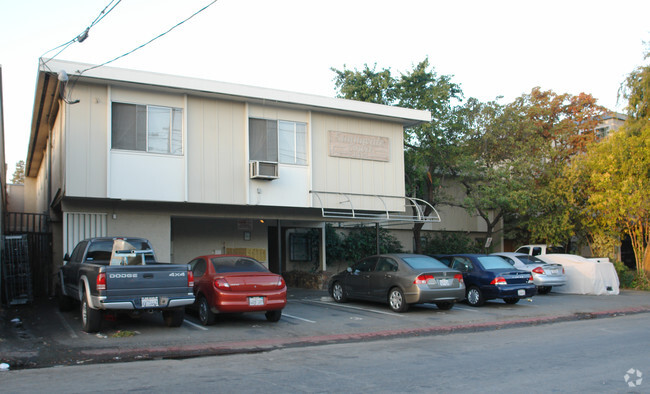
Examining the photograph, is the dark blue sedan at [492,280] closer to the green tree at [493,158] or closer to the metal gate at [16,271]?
the green tree at [493,158]

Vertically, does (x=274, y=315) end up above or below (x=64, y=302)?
below

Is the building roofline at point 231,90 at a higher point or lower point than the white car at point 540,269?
higher

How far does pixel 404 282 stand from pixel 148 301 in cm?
638

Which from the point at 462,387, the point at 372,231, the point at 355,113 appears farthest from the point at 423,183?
the point at 462,387

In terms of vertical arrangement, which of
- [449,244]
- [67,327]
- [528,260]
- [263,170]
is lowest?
[67,327]

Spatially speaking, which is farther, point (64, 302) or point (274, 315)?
point (64, 302)

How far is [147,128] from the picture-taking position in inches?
613

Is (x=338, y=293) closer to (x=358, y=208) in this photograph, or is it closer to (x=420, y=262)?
(x=420, y=262)

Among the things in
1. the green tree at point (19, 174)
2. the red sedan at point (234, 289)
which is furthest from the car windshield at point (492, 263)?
the green tree at point (19, 174)

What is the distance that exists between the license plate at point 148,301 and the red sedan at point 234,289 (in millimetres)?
1466

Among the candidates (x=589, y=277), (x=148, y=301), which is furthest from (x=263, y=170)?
(x=589, y=277)

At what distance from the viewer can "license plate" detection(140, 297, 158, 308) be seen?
10.4m

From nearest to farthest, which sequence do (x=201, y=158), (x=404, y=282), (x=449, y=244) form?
(x=404, y=282)
(x=201, y=158)
(x=449, y=244)

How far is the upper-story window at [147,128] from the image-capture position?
15266mm
